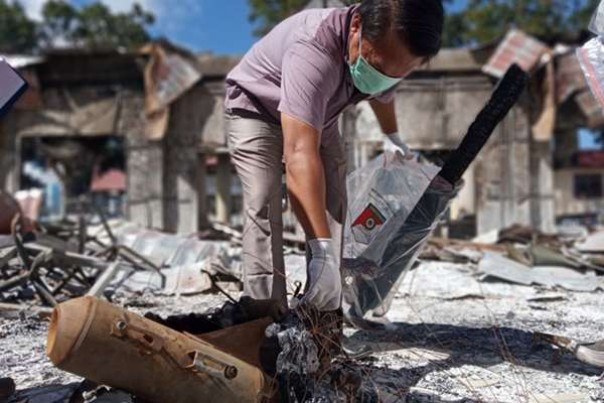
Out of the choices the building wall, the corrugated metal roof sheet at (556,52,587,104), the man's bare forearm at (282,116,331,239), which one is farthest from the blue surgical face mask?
the building wall

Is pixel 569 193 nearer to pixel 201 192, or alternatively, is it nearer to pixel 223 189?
pixel 223 189

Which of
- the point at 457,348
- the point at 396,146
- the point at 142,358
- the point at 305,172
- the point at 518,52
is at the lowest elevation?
the point at 457,348

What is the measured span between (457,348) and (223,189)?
344 inches

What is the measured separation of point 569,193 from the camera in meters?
25.3

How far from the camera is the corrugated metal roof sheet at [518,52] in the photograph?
392 inches

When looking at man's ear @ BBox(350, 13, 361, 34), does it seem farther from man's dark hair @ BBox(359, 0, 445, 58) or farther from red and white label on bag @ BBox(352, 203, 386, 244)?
red and white label on bag @ BBox(352, 203, 386, 244)

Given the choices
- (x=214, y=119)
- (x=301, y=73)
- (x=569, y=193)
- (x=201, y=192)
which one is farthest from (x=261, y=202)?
(x=569, y=193)

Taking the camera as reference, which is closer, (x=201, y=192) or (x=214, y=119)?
(x=214, y=119)

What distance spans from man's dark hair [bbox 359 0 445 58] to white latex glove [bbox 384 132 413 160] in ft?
3.27

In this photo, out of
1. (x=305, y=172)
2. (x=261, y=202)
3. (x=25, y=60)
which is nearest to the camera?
(x=305, y=172)

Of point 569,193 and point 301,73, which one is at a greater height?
point 301,73

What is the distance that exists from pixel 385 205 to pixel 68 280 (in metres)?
2.20

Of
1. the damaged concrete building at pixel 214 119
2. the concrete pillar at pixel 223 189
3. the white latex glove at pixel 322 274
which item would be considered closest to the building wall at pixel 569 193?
the damaged concrete building at pixel 214 119

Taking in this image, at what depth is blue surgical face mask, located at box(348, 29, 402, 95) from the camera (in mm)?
1921
